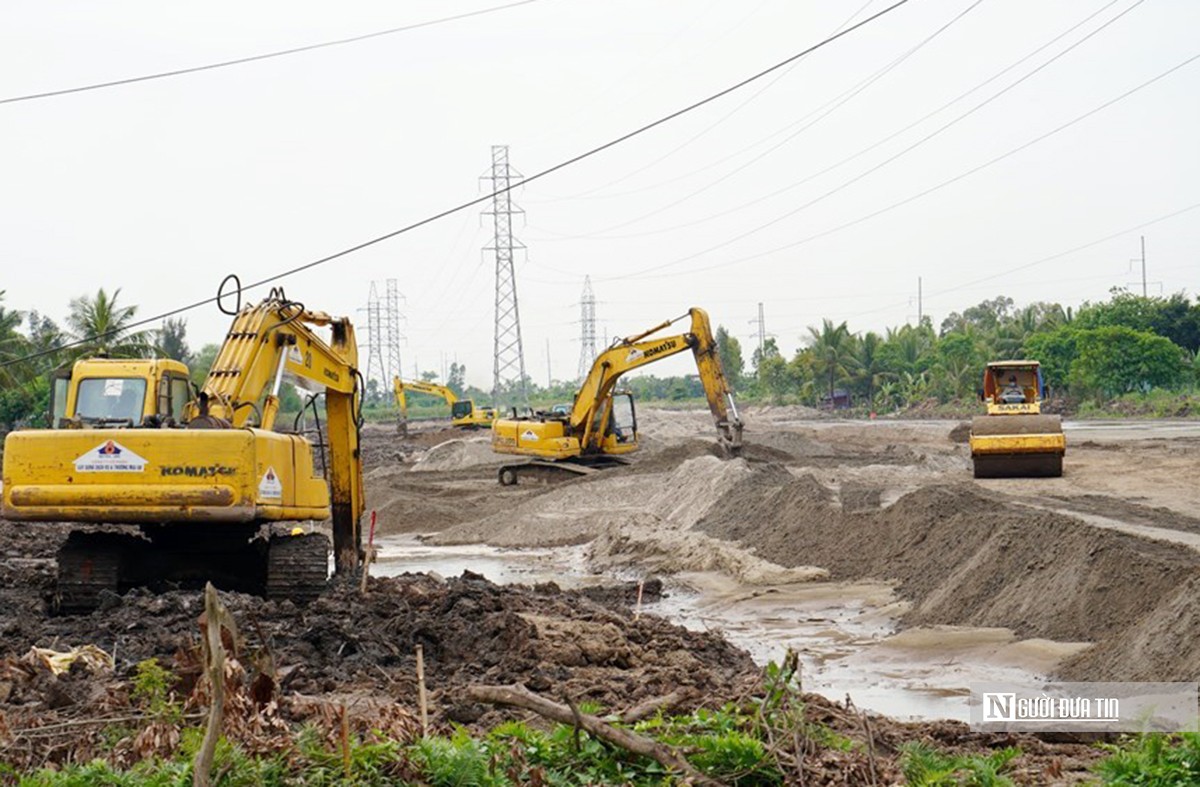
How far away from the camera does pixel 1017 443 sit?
2884cm

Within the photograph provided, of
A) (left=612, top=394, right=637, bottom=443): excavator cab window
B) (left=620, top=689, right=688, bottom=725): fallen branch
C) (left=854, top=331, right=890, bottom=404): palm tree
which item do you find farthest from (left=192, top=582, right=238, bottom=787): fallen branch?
(left=854, top=331, right=890, bottom=404): palm tree

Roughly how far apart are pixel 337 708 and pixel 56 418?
10044mm

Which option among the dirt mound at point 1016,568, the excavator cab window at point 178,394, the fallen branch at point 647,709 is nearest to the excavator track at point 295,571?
the excavator cab window at point 178,394

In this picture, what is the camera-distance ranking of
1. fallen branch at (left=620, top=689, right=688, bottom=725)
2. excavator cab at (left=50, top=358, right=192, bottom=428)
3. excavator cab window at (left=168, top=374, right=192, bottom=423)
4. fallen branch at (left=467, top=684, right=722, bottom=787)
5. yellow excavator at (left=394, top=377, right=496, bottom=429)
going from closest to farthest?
1. fallen branch at (left=467, top=684, right=722, bottom=787)
2. fallen branch at (left=620, top=689, right=688, bottom=725)
3. excavator cab at (left=50, top=358, right=192, bottom=428)
4. excavator cab window at (left=168, top=374, right=192, bottom=423)
5. yellow excavator at (left=394, top=377, right=496, bottom=429)

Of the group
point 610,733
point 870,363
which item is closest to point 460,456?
point 610,733

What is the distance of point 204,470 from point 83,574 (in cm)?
185

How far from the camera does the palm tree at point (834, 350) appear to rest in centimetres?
9656

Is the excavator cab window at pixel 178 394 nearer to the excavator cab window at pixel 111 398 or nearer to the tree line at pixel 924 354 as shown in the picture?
the excavator cab window at pixel 111 398

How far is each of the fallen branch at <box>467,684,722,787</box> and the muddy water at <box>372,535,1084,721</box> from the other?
165 inches

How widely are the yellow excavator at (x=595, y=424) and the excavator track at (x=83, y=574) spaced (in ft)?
62.6

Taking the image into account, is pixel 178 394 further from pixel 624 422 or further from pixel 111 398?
pixel 624 422

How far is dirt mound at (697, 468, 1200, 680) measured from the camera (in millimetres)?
10836

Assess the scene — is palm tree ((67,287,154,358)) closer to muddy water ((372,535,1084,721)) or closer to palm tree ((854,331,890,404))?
muddy water ((372,535,1084,721))

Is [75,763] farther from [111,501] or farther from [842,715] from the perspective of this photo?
[111,501]
